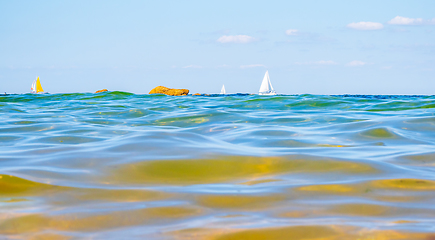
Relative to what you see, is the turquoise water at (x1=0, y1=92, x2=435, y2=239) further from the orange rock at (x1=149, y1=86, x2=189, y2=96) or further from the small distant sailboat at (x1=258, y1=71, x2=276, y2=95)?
the small distant sailboat at (x1=258, y1=71, x2=276, y2=95)

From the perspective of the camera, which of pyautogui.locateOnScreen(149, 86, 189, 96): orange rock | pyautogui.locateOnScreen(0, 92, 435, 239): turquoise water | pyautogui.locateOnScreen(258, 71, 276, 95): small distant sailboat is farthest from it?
pyautogui.locateOnScreen(258, 71, 276, 95): small distant sailboat

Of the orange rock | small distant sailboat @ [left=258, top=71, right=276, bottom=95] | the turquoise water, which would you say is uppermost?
small distant sailboat @ [left=258, top=71, right=276, bottom=95]

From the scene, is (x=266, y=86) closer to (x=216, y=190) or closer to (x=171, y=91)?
(x=171, y=91)

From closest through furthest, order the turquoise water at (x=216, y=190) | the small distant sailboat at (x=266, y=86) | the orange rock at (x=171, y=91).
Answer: the turquoise water at (x=216, y=190)
the orange rock at (x=171, y=91)
the small distant sailboat at (x=266, y=86)

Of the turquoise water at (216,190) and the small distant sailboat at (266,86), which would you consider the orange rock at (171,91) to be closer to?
the turquoise water at (216,190)

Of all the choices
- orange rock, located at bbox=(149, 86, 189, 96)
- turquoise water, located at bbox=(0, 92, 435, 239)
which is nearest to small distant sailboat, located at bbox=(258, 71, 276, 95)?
orange rock, located at bbox=(149, 86, 189, 96)

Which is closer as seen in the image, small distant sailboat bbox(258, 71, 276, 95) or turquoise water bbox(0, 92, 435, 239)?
turquoise water bbox(0, 92, 435, 239)

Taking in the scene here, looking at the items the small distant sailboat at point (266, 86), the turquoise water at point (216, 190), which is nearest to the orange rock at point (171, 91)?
the turquoise water at point (216, 190)

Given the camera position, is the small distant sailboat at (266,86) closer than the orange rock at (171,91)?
No

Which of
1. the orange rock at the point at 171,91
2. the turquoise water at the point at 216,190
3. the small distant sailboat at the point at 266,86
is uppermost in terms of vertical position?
the small distant sailboat at the point at 266,86

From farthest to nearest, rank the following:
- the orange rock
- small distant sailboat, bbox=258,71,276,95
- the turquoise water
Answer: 1. small distant sailboat, bbox=258,71,276,95
2. the orange rock
3. the turquoise water

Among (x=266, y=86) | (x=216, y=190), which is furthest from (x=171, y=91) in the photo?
(x=266, y=86)

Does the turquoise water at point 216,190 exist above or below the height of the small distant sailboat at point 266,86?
below

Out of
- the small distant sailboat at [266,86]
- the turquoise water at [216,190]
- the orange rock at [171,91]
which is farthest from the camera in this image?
the small distant sailboat at [266,86]
